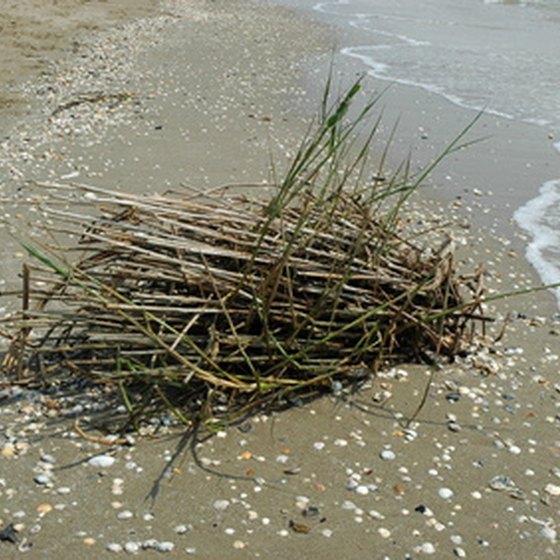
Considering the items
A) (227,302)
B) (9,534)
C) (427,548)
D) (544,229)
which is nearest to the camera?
(9,534)

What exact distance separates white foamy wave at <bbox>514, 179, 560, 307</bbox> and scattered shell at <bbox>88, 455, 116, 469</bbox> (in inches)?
125

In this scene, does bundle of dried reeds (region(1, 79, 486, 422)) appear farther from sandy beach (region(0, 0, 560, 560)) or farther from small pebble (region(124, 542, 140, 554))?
small pebble (region(124, 542, 140, 554))

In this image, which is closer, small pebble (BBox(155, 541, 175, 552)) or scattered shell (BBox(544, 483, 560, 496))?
small pebble (BBox(155, 541, 175, 552))

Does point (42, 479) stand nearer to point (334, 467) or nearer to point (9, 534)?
point (9, 534)

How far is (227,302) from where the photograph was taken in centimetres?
371

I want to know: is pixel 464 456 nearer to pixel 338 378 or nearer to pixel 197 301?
pixel 338 378

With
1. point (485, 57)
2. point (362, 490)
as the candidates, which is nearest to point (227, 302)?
point (362, 490)

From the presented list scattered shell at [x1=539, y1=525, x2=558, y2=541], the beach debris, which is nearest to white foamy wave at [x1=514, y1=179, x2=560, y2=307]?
scattered shell at [x1=539, y1=525, x2=558, y2=541]

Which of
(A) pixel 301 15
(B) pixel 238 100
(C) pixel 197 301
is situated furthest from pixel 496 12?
(C) pixel 197 301

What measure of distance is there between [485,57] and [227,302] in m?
12.1

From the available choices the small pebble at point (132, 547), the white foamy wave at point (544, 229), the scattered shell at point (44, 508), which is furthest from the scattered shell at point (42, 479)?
the white foamy wave at point (544, 229)

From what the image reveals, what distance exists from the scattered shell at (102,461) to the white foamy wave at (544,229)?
3171mm

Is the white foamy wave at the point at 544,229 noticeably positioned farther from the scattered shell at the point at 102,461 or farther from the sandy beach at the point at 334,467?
the scattered shell at the point at 102,461

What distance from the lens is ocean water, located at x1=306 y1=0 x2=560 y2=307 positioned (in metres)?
7.30
